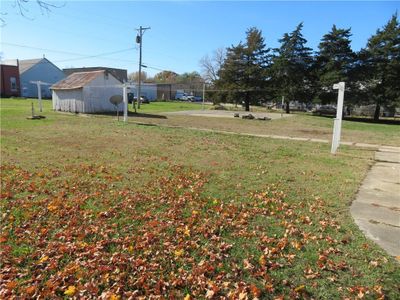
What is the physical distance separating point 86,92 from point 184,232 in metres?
22.6

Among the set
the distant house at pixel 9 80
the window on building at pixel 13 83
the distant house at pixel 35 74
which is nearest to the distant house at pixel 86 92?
the distant house at pixel 9 80

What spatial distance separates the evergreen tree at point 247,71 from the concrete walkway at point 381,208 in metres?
32.3

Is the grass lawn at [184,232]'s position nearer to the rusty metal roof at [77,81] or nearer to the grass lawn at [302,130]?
the grass lawn at [302,130]

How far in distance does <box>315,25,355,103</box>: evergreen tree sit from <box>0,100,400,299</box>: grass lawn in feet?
91.1

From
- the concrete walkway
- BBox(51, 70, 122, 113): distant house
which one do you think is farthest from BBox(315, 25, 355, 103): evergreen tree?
the concrete walkway

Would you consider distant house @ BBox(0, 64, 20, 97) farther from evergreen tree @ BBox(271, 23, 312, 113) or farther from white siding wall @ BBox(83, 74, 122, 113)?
evergreen tree @ BBox(271, 23, 312, 113)

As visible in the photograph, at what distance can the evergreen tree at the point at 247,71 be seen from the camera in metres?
39.0

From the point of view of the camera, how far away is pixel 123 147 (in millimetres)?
10523

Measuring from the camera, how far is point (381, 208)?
16.7 ft

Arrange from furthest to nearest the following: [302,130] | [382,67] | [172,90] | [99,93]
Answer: [172,90], [382,67], [99,93], [302,130]

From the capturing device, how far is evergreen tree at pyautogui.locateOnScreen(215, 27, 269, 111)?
1537 inches

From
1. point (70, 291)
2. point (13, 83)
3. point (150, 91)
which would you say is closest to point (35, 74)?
point (13, 83)

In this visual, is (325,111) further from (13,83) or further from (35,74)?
(13,83)

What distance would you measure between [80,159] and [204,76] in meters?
63.7
